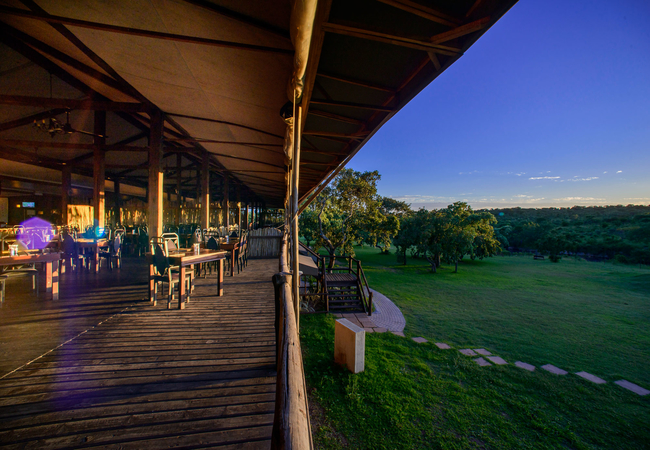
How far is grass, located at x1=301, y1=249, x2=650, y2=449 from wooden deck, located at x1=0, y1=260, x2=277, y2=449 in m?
1.55

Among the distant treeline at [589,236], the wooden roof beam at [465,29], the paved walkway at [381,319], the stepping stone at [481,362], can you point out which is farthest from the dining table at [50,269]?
the distant treeline at [589,236]

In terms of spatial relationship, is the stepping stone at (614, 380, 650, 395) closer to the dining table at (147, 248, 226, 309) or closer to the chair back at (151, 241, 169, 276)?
the dining table at (147, 248, 226, 309)

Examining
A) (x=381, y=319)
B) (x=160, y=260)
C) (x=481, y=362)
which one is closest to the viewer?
(x=160, y=260)

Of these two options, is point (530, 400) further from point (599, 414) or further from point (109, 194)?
point (109, 194)

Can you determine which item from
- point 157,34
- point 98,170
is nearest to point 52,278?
point 98,170

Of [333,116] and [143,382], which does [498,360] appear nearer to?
[333,116]

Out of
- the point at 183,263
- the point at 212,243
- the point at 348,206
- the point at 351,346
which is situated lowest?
the point at 351,346

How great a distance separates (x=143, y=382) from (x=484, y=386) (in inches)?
220

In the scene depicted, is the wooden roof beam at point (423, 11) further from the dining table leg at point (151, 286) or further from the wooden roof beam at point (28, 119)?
the wooden roof beam at point (28, 119)

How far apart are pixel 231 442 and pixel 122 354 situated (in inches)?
70.6

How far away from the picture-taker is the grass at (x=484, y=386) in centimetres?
350

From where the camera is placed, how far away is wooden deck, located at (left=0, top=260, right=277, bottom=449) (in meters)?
1.72

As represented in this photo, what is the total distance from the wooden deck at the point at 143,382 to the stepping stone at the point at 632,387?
7.69 meters

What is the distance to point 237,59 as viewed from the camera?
9.62ft
